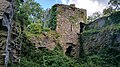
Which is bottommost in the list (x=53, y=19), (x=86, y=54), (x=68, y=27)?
(x=86, y=54)

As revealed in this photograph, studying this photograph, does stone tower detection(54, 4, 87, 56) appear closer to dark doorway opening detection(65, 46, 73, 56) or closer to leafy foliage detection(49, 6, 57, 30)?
dark doorway opening detection(65, 46, 73, 56)

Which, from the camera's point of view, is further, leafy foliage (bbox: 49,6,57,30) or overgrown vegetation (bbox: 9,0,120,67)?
leafy foliage (bbox: 49,6,57,30)

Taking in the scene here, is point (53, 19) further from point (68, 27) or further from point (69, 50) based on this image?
point (69, 50)

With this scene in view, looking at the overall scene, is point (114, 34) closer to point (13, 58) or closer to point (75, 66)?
point (75, 66)

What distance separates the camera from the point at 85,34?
935 inches

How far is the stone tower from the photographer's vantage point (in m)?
24.3

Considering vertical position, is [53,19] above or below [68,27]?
above

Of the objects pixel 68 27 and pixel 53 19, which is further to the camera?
pixel 53 19

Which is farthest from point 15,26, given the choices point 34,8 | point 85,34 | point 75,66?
point 34,8

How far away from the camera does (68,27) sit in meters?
24.7

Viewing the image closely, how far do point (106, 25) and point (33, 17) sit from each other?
17407 mm

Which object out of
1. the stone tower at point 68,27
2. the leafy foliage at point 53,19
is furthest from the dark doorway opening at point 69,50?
the leafy foliage at point 53,19

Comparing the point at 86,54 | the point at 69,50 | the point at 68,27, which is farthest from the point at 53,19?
the point at 86,54

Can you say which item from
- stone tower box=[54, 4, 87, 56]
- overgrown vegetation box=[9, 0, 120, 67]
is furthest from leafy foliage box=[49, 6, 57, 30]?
overgrown vegetation box=[9, 0, 120, 67]
